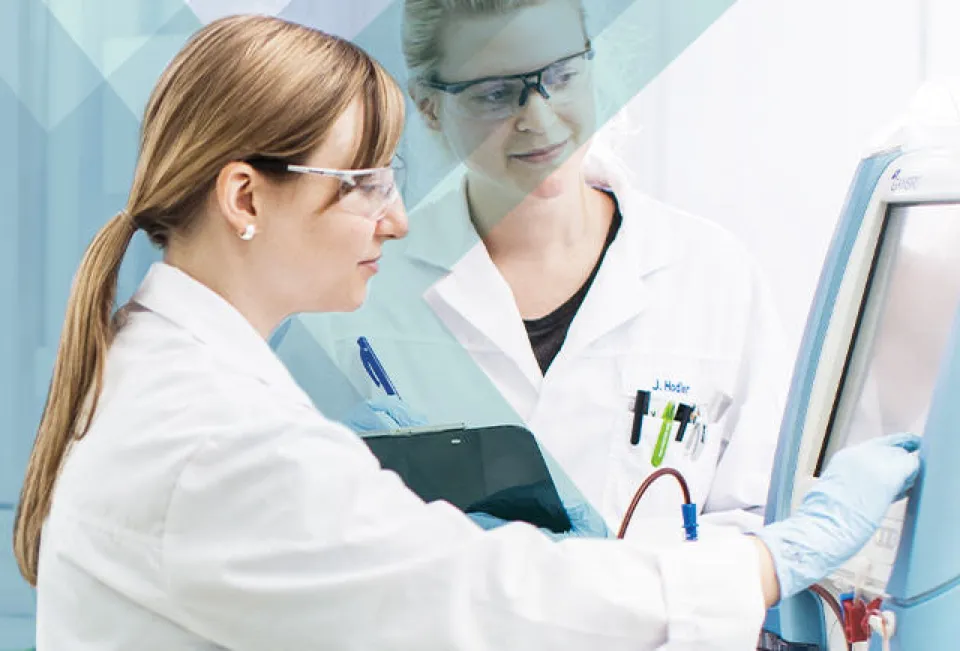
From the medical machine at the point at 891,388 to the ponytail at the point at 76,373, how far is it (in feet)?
2.55

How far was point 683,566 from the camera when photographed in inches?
37.3

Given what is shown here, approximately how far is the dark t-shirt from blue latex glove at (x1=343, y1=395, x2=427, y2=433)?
0.73ft

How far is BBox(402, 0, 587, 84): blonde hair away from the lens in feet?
5.34

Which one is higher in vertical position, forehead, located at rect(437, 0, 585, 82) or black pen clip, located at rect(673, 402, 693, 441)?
forehead, located at rect(437, 0, 585, 82)

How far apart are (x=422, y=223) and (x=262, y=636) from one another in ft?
3.40

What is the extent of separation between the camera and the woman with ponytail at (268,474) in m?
0.85

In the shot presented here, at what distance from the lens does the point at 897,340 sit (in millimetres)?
1188

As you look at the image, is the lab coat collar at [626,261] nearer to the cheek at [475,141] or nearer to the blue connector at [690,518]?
the cheek at [475,141]

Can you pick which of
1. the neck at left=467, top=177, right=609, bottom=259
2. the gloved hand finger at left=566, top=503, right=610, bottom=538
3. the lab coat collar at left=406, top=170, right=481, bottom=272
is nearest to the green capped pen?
the gloved hand finger at left=566, top=503, right=610, bottom=538

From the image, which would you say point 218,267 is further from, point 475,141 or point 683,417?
point 683,417

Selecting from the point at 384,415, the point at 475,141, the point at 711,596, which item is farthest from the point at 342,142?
the point at 384,415

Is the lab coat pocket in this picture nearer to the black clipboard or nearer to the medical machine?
the black clipboard

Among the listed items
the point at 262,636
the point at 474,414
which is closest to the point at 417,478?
the point at 474,414

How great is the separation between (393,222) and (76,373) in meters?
0.35
